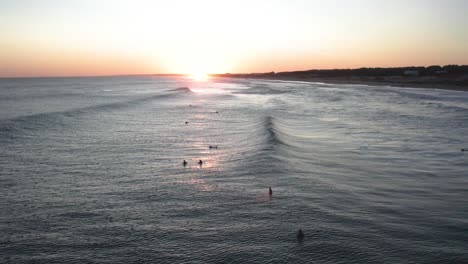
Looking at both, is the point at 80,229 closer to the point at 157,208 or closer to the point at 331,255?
the point at 157,208

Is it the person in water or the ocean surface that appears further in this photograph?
the person in water

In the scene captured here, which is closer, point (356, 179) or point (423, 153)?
point (356, 179)

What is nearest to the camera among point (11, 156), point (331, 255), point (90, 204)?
point (331, 255)

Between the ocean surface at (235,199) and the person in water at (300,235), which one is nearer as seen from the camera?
the ocean surface at (235,199)

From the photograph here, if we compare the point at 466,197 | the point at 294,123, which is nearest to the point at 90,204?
the point at 466,197

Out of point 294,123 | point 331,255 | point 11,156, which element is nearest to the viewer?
point 331,255

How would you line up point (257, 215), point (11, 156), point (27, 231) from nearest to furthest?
1. point (27, 231)
2. point (257, 215)
3. point (11, 156)

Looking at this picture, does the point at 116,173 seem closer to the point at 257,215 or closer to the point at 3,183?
the point at 3,183

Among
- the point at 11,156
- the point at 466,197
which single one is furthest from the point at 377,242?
the point at 11,156

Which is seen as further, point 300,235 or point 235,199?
point 235,199
